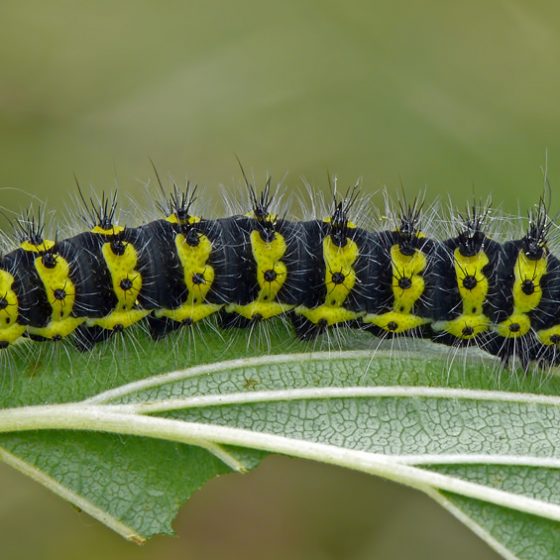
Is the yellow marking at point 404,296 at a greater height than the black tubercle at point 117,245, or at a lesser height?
lesser

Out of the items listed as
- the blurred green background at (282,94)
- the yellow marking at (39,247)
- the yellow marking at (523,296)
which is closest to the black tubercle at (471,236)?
the yellow marking at (523,296)

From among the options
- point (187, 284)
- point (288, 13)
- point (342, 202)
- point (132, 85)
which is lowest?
point (187, 284)

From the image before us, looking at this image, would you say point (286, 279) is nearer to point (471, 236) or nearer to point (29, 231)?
point (471, 236)

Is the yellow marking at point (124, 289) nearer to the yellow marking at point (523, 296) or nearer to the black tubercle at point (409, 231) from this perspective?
the black tubercle at point (409, 231)

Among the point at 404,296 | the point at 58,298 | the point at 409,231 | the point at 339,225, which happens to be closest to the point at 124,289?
the point at 58,298

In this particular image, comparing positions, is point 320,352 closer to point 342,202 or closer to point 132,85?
point 342,202

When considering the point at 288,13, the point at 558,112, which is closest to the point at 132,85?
the point at 288,13
